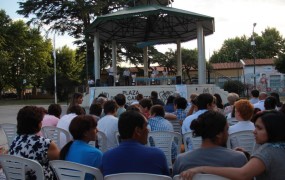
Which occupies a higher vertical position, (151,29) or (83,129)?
(151,29)

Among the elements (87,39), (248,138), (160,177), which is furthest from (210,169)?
(87,39)

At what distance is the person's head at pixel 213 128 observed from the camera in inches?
121

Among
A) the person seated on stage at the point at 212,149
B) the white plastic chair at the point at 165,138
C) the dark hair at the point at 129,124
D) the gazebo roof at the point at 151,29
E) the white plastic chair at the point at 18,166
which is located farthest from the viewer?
the gazebo roof at the point at 151,29

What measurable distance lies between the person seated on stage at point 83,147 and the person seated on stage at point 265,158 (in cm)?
128

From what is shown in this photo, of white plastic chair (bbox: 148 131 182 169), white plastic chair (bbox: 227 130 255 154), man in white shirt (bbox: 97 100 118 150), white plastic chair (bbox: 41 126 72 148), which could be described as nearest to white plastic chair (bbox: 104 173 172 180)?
white plastic chair (bbox: 227 130 255 154)

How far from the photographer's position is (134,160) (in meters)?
3.38

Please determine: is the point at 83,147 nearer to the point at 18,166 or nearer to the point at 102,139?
the point at 18,166

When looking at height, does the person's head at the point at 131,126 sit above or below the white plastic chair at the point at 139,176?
above

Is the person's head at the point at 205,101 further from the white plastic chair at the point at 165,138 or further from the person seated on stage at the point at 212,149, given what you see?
the person seated on stage at the point at 212,149

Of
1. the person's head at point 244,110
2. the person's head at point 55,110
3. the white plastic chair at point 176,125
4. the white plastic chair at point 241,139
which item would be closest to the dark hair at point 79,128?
the white plastic chair at point 241,139

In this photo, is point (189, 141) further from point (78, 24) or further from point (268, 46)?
point (268, 46)

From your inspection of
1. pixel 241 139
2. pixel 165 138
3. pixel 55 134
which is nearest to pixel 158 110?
pixel 165 138

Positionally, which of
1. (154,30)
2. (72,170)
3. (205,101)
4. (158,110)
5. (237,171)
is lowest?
(72,170)

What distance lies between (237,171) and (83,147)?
1.70m
